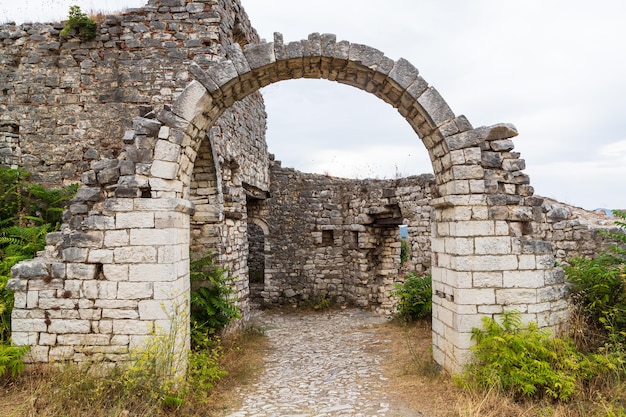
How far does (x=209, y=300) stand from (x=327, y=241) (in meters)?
6.40

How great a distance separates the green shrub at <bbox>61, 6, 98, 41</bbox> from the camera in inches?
297

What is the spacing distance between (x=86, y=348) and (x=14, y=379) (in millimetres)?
854

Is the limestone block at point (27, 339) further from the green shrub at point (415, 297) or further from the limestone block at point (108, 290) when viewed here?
the green shrub at point (415, 297)

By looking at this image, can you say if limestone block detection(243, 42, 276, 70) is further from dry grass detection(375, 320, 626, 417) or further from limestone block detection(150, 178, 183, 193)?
dry grass detection(375, 320, 626, 417)

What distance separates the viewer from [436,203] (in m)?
5.44

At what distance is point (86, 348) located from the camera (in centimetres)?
457

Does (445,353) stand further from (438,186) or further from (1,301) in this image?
(1,301)

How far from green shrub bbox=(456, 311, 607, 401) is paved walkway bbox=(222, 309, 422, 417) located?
96 centimetres

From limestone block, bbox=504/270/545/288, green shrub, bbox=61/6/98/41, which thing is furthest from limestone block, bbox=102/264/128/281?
green shrub, bbox=61/6/98/41

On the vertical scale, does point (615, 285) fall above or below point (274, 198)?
below

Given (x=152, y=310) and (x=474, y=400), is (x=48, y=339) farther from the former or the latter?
(x=474, y=400)

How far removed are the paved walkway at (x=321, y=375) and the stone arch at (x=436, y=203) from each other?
3.95 feet

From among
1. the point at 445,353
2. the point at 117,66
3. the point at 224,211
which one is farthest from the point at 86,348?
the point at 117,66

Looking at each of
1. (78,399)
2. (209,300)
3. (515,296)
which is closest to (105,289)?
(78,399)
